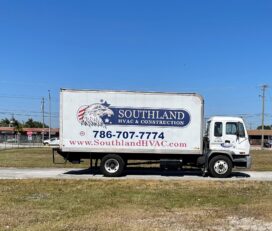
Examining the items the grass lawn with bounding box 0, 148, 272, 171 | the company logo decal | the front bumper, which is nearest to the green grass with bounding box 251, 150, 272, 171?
the grass lawn with bounding box 0, 148, 272, 171

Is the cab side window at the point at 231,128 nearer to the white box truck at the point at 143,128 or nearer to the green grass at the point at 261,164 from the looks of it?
the white box truck at the point at 143,128

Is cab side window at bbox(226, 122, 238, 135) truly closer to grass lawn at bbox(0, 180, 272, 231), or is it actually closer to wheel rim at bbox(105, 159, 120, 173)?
grass lawn at bbox(0, 180, 272, 231)

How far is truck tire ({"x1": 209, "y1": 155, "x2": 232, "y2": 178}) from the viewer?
66.9 feet

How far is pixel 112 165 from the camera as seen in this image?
2048 cm

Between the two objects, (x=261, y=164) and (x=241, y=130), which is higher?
(x=241, y=130)

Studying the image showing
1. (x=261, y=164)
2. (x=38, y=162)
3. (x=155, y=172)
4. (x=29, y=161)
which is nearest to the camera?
(x=155, y=172)

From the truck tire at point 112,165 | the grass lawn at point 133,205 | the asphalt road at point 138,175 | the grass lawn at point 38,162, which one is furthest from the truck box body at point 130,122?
the grass lawn at point 38,162

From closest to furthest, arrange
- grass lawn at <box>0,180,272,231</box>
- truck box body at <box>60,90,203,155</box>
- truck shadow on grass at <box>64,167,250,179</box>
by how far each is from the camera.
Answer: grass lawn at <box>0,180,272,231</box> < truck box body at <box>60,90,203,155</box> < truck shadow on grass at <box>64,167,250,179</box>

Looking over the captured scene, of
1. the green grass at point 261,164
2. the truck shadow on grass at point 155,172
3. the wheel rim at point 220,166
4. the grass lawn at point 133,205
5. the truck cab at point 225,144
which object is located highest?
the truck cab at point 225,144

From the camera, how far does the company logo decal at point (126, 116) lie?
20.3 m

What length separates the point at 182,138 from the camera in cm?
2041

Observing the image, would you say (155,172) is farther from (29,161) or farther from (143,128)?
(29,161)

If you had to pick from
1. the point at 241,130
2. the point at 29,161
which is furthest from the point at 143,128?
the point at 29,161

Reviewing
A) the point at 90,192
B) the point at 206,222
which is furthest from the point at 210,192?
the point at 206,222
